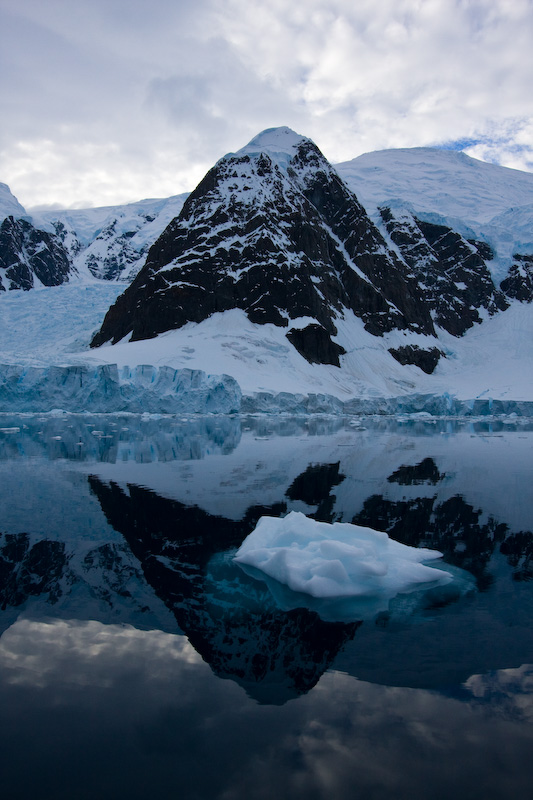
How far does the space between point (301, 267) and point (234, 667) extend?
2882 inches

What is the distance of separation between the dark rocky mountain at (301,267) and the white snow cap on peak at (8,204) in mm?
74175

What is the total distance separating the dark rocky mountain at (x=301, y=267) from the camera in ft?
233

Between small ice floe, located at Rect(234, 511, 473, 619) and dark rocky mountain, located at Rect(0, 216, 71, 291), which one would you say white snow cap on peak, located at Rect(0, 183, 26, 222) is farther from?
small ice floe, located at Rect(234, 511, 473, 619)

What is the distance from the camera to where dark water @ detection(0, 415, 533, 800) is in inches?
140

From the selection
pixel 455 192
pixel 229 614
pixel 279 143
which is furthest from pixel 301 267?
pixel 229 614

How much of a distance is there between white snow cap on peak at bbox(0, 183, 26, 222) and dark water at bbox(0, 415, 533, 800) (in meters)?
147

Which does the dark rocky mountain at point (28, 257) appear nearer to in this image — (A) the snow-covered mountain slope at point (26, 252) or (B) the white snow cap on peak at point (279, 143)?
(A) the snow-covered mountain slope at point (26, 252)

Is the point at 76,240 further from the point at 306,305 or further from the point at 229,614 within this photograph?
the point at 229,614

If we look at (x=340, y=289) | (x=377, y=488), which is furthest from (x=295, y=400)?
(x=340, y=289)

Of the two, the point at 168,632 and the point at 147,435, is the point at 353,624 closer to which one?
the point at 168,632

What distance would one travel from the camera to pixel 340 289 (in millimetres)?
83312

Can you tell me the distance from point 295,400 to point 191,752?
44.4 metres

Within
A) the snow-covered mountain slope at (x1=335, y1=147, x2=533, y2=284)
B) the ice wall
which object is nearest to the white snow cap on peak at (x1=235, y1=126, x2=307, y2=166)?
the snow-covered mountain slope at (x1=335, y1=147, x2=533, y2=284)

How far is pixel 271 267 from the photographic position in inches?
2852
